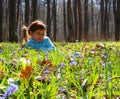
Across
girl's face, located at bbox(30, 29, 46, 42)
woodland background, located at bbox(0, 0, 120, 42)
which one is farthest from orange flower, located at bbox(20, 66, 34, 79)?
woodland background, located at bbox(0, 0, 120, 42)

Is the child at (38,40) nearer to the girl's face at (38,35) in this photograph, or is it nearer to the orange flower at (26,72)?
the girl's face at (38,35)

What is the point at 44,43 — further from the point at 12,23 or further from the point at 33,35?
the point at 12,23

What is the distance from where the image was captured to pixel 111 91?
4.57ft

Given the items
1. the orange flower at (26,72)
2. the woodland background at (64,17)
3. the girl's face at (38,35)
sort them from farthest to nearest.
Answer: the woodland background at (64,17)
the girl's face at (38,35)
the orange flower at (26,72)

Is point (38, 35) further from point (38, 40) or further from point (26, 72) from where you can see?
point (26, 72)

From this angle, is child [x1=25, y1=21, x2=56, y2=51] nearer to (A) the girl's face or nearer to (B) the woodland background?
(A) the girl's face

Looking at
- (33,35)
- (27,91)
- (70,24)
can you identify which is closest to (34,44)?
(33,35)

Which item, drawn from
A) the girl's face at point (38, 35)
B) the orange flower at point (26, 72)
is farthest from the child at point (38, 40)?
the orange flower at point (26, 72)

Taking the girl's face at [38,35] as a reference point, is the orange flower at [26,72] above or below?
above

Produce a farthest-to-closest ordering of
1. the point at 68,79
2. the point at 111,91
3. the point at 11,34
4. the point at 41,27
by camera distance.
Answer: the point at 11,34 < the point at 41,27 < the point at 68,79 < the point at 111,91

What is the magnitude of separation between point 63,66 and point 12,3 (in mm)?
16343

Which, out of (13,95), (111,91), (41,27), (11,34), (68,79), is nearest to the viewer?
(13,95)

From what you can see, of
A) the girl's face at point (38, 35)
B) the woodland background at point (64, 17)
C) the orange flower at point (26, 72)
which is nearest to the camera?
the orange flower at point (26, 72)

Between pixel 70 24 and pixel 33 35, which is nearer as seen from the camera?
pixel 33 35
